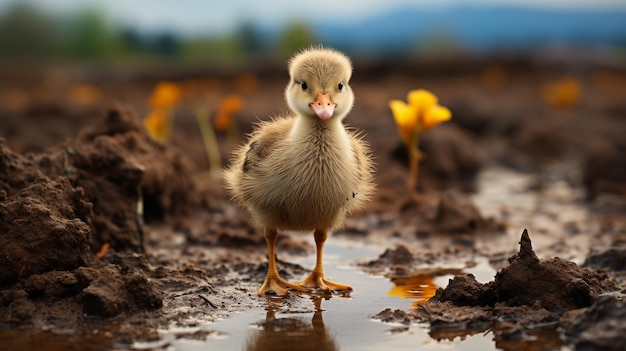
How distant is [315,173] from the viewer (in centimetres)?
575

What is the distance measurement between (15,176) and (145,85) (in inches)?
1311

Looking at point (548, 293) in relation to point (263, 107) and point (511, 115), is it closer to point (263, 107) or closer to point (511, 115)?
point (511, 115)

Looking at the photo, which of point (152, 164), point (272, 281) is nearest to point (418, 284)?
point (272, 281)

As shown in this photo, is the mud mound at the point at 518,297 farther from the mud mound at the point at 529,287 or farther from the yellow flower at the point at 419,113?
the yellow flower at the point at 419,113

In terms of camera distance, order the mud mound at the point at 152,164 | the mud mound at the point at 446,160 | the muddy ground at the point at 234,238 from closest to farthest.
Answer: the muddy ground at the point at 234,238 → the mud mound at the point at 152,164 → the mud mound at the point at 446,160

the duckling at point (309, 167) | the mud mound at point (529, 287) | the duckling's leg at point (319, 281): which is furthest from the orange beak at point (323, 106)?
the mud mound at point (529, 287)

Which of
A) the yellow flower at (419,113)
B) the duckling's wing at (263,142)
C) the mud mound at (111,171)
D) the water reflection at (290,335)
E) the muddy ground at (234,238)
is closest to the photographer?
the water reflection at (290,335)

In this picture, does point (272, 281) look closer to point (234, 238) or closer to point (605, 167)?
point (234, 238)

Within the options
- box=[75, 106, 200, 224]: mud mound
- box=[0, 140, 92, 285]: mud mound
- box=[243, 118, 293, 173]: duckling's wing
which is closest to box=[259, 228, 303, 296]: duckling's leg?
box=[243, 118, 293, 173]: duckling's wing

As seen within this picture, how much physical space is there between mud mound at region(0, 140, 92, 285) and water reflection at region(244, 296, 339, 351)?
128 cm

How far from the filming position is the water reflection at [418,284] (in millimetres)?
5727

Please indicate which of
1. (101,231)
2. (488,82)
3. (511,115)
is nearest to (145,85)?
(488,82)

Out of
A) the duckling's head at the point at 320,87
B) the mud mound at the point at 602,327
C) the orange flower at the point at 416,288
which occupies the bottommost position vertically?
the mud mound at the point at 602,327

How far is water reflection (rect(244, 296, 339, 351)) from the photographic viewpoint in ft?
14.6
